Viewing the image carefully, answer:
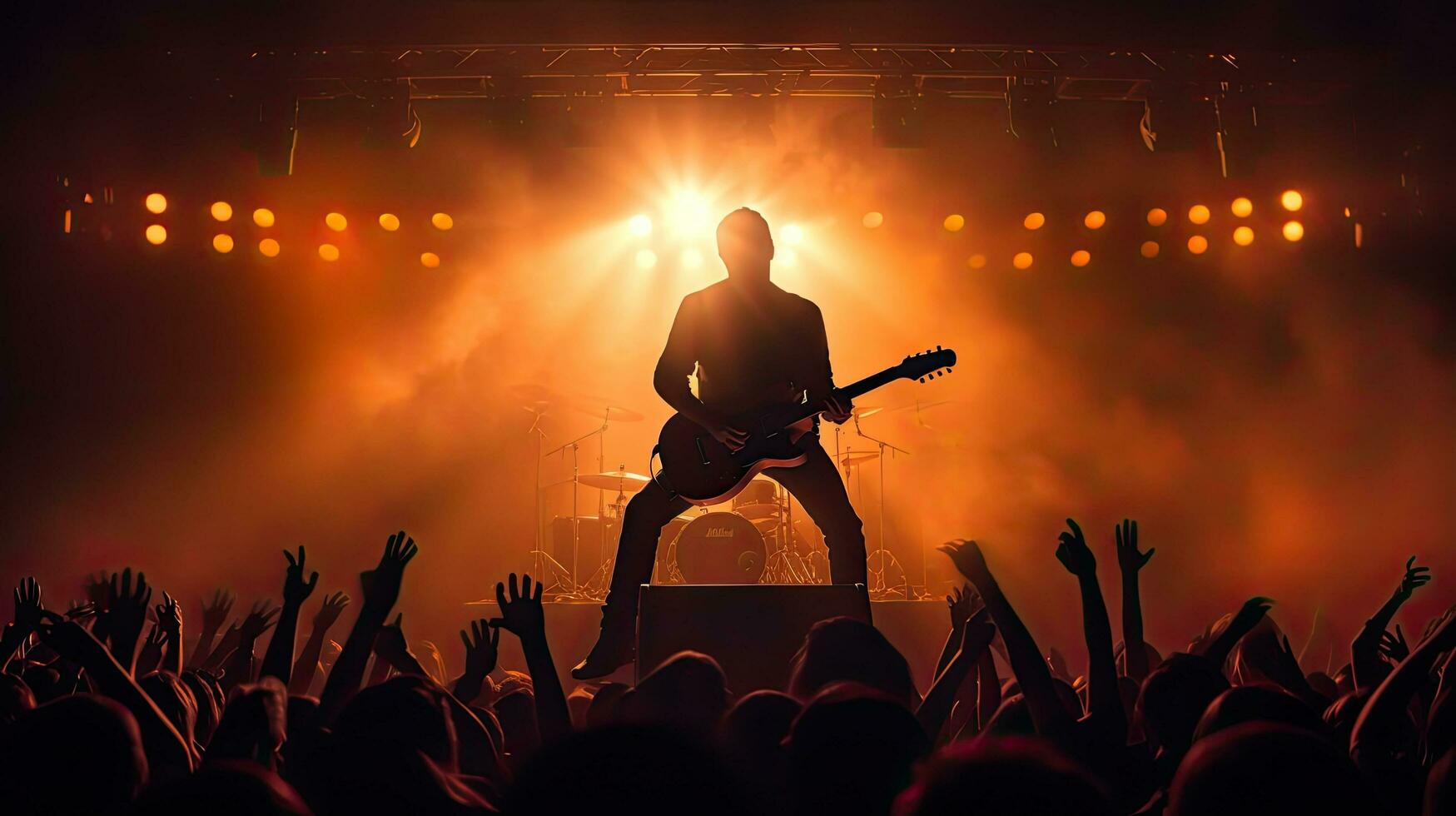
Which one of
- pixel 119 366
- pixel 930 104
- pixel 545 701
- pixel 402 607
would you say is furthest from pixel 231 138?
pixel 545 701

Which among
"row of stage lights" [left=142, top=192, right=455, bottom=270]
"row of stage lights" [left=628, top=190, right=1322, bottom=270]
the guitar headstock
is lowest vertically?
the guitar headstock

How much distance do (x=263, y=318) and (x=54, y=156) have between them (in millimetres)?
2116

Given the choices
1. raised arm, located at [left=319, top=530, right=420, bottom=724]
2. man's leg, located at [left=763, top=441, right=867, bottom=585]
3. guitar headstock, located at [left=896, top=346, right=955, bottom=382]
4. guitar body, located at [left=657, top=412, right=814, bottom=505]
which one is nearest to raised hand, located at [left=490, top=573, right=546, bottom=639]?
raised arm, located at [left=319, top=530, right=420, bottom=724]

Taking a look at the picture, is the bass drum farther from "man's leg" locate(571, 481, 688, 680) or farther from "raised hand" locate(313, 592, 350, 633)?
"raised hand" locate(313, 592, 350, 633)

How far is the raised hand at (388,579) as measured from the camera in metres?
2.68

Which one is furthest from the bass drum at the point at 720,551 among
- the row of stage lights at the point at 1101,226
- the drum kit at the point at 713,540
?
the row of stage lights at the point at 1101,226

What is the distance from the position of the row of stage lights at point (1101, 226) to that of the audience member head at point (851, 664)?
803 centimetres

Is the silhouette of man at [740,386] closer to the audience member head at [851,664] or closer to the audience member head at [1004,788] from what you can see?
the audience member head at [851,664]

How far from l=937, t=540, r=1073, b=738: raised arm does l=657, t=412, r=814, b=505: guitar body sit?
1.48 m

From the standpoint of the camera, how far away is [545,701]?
230cm

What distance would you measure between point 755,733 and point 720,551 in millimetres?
6847

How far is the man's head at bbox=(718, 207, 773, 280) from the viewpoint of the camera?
4375mm

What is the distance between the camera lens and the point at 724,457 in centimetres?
415

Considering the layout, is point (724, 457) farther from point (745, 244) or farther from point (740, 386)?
→ point (745, 244)
